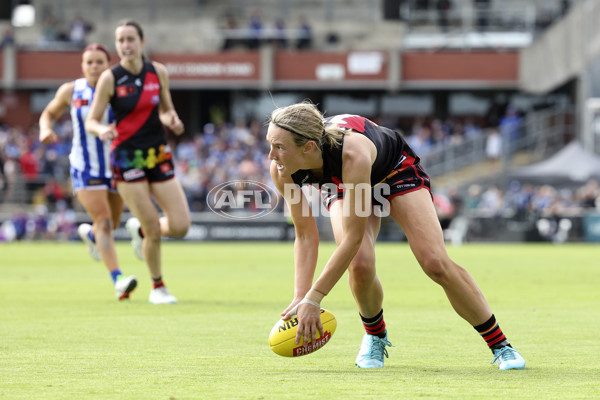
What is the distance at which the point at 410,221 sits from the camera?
6.21 metres

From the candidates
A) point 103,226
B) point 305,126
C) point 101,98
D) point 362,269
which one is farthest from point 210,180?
point 305,126

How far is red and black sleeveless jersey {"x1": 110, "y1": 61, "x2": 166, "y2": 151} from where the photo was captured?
1058 cm

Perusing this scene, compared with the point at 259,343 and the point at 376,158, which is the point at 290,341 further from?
the point at 259,343

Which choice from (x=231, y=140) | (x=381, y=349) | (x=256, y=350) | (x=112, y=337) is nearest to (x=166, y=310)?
(x=112, y=337)

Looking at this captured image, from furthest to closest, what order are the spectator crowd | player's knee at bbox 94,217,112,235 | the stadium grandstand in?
the stadium grandstand
the spectator crowd
player's knee at bbox 94,217,112,235

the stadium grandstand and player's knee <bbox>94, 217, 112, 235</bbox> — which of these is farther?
the stadium grandstand

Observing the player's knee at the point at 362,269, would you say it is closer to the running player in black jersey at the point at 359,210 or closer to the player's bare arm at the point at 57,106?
the running player in black jersey at the point at 359,210

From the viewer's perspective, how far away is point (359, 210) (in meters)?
5.88

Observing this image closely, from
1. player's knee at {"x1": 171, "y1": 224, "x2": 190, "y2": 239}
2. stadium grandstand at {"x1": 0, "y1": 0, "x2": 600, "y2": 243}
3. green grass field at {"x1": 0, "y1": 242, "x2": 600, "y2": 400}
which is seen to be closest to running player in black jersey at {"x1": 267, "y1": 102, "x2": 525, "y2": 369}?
green grass field at {"x1": 0, "y1": 242, "x2": 600, "y2": 400}

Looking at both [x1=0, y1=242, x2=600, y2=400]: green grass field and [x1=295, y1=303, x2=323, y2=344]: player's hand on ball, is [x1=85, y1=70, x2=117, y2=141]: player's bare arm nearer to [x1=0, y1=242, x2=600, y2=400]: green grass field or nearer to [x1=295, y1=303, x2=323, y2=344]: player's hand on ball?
[x1=0, y1=242, x2=600, y2=400]: green grass field

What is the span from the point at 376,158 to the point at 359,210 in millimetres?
429

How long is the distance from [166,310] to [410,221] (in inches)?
172

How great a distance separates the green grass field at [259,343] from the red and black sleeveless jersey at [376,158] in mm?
1153

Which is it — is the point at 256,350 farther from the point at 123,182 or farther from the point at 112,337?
the point at 123,182
